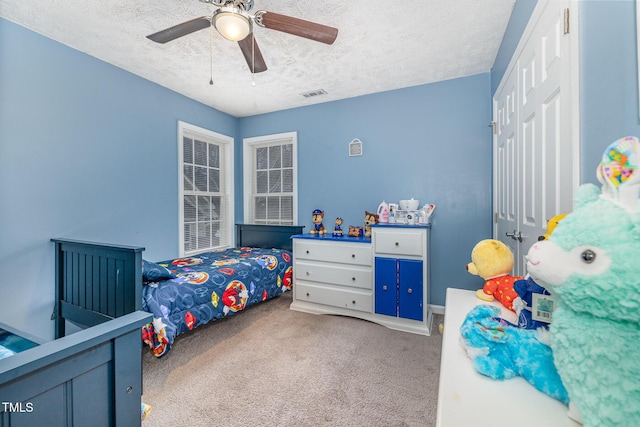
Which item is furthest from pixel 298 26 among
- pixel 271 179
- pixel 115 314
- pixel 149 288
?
pixel 271 179

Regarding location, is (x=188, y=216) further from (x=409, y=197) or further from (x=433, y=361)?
(x=433, y=361)

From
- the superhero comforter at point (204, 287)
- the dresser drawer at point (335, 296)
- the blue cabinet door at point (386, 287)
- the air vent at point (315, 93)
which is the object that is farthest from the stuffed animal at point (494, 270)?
the air vent at point (315, 93)

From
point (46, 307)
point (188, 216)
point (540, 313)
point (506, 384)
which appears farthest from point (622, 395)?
point (188, 216)

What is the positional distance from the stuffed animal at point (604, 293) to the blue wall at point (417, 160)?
2.44m

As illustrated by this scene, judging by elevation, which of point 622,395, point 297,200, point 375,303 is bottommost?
point 375,303

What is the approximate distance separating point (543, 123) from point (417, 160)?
174 cm

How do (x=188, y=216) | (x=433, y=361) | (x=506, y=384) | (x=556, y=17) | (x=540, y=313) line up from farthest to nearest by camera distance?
1. (x=188, y=216)
2. (x=433, y=361)
3. (x=556, y=17)
4. (x=540, y=313)
5. (x=506, y=384)

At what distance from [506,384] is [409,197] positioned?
98.2 inches

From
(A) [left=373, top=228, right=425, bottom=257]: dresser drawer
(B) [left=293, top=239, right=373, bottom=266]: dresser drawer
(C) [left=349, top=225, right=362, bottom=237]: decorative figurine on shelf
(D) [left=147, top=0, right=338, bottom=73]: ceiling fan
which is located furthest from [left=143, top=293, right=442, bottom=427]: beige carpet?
(D) [left=147, top=0, right=338, bottom=73]: ceiling fan

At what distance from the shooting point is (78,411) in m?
0.75

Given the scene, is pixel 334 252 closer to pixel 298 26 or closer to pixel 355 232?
pixel 355 232

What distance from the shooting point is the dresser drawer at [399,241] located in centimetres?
242

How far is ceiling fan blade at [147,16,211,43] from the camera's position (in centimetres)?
155

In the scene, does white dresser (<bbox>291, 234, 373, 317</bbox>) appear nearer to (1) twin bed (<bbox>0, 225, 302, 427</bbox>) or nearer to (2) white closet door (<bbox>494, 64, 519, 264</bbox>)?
(1) twin bed (<bbox>0, 225, 302, 427</bbox>)
